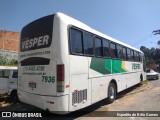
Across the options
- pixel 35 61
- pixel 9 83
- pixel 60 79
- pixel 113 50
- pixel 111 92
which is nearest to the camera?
pixel 60 79

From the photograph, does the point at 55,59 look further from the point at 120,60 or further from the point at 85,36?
the point at 120,60

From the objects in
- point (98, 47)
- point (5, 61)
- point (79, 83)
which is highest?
point (5, 61)

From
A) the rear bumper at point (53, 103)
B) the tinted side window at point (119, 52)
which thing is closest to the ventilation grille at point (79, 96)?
the rear bumper at point (53, 103)

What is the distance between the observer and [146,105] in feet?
28.8

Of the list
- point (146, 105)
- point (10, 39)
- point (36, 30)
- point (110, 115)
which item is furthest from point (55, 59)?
point (10, 39)

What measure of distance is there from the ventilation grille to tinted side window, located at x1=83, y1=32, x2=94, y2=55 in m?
1.46

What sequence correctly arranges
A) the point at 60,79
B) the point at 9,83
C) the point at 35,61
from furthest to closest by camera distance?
the point at 9,83 < the point at 35,61 < the point at 60,79

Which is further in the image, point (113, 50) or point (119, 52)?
point (119, 52)

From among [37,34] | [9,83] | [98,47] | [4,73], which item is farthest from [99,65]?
[4,73]

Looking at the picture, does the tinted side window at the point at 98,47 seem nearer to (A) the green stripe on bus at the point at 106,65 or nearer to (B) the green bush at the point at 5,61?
(A) the green stripe on bus at the point at 106,65

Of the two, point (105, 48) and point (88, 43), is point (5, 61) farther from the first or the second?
point (88, 43)

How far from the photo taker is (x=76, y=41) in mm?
6496

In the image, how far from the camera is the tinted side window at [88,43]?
707 centimetres

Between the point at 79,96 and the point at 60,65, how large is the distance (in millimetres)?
1346
